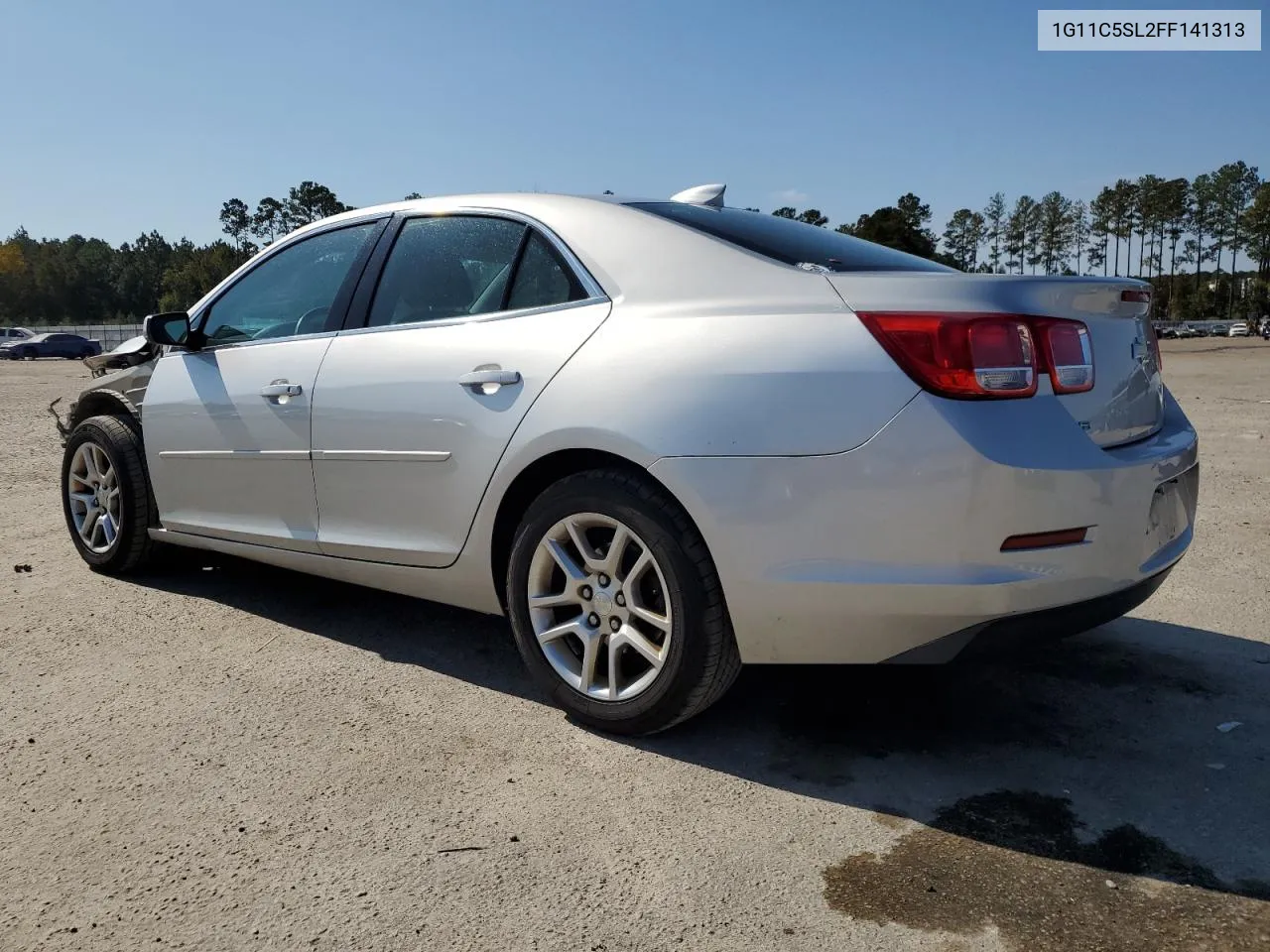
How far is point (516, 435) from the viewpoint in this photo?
3033mm

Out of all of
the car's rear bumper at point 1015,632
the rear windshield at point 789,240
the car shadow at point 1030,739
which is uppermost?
the rear windshield at point 789,240

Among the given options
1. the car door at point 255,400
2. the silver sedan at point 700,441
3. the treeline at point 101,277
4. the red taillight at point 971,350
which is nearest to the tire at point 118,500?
the car door at point 255,400

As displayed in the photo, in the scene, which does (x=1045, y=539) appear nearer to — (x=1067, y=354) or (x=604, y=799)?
(x=1067, y=354)

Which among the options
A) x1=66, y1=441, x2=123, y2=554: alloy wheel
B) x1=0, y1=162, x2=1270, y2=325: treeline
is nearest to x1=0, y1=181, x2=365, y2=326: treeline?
x1=0, y1=162, x2=1270, y2=325: treeline

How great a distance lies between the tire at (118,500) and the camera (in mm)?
4648

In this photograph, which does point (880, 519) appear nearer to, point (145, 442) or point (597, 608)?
point (597, 608)

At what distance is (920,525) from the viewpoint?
244cm

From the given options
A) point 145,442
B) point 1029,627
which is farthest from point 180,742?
point 1029,627

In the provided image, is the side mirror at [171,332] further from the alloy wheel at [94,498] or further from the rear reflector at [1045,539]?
the rear reflector at [1045,539]

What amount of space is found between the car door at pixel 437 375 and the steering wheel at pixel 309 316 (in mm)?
208

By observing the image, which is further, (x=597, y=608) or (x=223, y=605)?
(x=223, y=605)

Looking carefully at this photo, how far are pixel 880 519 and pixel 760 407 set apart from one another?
406 millimetres

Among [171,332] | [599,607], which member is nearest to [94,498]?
[171,332]

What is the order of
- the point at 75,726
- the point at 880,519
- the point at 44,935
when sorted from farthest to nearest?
1. the point at 75,726
2. the point at 880,519
3. the point at 44,935
